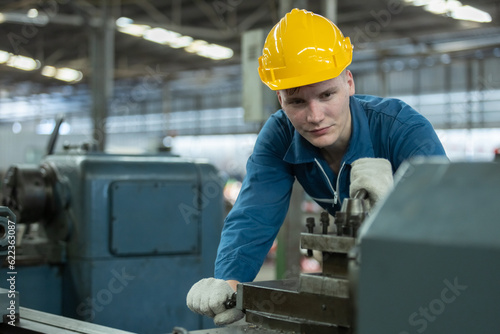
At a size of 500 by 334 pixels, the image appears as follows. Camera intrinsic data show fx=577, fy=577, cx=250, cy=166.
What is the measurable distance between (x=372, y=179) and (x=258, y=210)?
0.42 meters

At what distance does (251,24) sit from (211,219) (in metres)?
5.04

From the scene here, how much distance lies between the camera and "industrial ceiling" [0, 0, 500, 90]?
611cm

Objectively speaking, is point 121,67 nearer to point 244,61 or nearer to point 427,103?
point 427,103

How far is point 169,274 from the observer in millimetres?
2275

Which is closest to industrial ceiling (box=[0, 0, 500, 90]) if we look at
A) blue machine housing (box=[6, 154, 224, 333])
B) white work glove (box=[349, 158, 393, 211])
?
blue machine housing (box=[6, 154, 224, 333])

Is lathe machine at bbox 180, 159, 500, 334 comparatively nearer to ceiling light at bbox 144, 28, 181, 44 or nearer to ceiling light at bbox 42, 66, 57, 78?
ceiling light at bbox 144, 28, 181, 44

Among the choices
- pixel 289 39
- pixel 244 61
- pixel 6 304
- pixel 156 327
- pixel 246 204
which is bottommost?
pixel 156 327

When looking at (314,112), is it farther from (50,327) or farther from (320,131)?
(50,327)

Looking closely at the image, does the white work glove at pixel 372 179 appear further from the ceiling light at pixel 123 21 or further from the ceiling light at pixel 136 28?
the ceiling light at pixel 123 21

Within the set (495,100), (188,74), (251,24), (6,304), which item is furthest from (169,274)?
(188,74)

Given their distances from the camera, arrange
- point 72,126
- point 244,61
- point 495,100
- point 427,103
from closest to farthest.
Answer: point 244,61 < point 495,100 < point 427,103 < point 72,126

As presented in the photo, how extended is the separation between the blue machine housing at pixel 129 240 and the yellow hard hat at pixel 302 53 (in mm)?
1057

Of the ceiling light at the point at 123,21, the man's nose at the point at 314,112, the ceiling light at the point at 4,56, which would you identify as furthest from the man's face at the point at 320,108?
the ceiling light at the point at 4,56

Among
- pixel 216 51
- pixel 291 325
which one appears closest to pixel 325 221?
pixel 291 325
